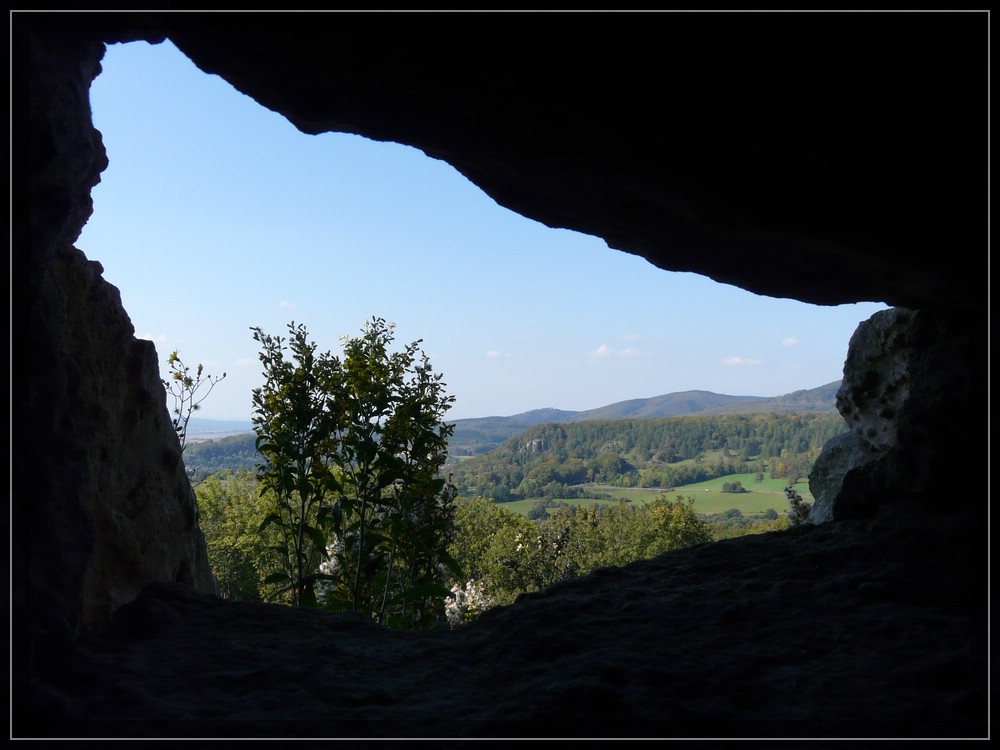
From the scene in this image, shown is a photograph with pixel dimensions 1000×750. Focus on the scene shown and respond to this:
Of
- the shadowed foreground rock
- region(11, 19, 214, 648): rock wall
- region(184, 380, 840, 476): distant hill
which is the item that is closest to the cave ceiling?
region(11, 19, 214, 648): rock wall

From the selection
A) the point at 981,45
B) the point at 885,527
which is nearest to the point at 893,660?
the point at 885,527

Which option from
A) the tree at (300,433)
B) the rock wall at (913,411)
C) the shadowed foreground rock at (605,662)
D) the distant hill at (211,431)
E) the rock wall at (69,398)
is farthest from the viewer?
the distant hill at (211,431)

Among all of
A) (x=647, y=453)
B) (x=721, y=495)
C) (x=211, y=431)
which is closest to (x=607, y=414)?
(x=647, y=453)

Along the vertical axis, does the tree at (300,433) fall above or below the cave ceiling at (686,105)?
below

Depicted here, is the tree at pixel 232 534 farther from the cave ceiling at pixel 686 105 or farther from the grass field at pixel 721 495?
the grass field at pixel 721 495

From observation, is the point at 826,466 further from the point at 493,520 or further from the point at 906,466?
the point at 493,520

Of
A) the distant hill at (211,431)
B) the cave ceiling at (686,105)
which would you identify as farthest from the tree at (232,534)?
the cave ceiling at (686,105)

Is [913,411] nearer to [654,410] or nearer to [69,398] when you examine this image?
[69,398]
